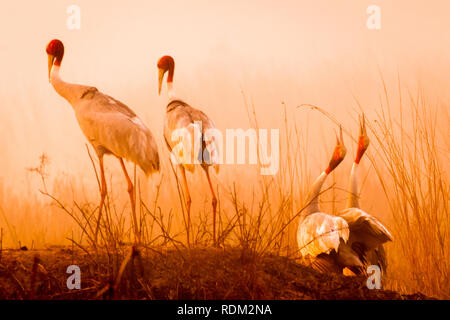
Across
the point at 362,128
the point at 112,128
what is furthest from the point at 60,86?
the point at 362,128

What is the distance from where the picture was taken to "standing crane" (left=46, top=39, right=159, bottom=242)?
425 centimetres

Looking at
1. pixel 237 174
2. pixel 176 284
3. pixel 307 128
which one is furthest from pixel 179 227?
pixel 176 284

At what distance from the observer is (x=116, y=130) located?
4250 mm

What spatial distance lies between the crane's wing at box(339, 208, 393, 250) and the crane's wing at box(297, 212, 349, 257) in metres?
0.12

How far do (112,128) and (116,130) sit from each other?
0.03m

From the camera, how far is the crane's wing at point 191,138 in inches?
165

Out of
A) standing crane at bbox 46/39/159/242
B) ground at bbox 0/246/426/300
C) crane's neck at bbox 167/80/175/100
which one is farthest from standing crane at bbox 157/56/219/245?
ground at bbox 0/246/426/300

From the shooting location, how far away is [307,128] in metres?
4.53

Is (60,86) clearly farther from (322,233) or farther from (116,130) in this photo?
(322,233)

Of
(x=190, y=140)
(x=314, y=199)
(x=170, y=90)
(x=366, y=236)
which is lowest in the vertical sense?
(x=366, y=236)

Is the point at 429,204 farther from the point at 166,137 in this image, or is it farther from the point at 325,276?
the point at 166,137

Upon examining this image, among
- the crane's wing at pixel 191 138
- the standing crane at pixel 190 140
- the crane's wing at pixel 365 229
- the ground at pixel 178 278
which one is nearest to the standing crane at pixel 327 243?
the crane's wing at pixel 365 229
